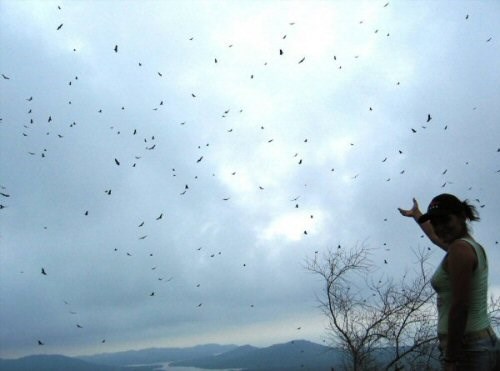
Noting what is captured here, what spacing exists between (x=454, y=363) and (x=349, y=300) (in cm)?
1601

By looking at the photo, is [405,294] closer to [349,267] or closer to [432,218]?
[349,267]

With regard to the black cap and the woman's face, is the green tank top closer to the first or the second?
the woman's face

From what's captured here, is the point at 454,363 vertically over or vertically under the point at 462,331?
under

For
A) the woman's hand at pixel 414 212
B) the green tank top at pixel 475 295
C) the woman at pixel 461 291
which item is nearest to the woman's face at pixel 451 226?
the woman at pixel 461 291

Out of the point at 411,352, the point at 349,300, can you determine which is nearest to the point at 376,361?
the point at 411,352

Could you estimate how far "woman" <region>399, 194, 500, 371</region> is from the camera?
343 cm

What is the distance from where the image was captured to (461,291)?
342 centimetres

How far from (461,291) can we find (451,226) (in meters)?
0.60

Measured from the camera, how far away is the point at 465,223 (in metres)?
3.80

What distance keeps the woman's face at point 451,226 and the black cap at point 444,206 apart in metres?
0.04

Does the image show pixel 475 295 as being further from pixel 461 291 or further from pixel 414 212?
pixel 414 212

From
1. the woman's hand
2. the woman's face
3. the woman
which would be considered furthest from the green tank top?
the woman's hand

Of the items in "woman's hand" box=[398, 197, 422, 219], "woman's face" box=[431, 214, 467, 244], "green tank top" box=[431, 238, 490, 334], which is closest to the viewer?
"green tank top" box=[431, 238, 490, 334]

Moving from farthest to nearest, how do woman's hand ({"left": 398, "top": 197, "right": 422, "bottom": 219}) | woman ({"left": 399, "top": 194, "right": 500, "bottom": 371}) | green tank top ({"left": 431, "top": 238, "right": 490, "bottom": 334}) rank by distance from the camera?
woman's hand ({"left": 398, "top": 197, "right": 422, "bottom": 219})
green tank top ({"left": 431, "top": 238, "right": 490, "bottom": 334})
woman ({"left": 399, "top": 194, "right": 500, "bottom": 371})
